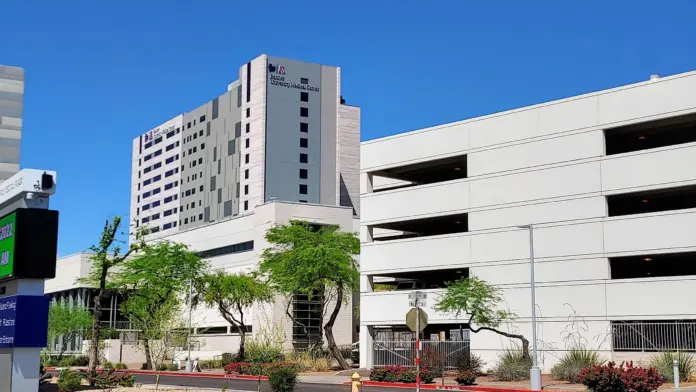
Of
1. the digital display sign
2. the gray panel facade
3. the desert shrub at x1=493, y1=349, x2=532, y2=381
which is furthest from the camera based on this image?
the gray panel facade

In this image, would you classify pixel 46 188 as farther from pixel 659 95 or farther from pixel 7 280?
pixel 659 95

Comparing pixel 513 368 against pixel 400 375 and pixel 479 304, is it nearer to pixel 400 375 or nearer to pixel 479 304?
pixel 479 304

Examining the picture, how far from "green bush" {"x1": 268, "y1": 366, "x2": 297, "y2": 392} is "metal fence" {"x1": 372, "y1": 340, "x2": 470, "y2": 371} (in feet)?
64.8

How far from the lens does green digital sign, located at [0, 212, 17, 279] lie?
2862 centimetres

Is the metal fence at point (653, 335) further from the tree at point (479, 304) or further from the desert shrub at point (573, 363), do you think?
the tree at point (479, 304)

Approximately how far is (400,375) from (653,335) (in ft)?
42.9

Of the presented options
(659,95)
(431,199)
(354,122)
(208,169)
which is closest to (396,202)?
(431,199)

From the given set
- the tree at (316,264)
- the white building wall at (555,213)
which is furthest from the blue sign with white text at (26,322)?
the tree at (316,264)

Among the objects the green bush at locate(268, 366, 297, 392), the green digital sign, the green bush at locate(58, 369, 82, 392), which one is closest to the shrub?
the green bush at locate(268, 366, 297, 392)

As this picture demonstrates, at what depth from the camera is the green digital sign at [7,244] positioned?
28.6 meters

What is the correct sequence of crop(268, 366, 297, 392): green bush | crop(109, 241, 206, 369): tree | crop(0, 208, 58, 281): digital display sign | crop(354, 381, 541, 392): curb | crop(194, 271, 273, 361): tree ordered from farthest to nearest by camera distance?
crop(109, 241, 206, 369): tree, crop(194, 271, 273, 361): tree, crop(354, 381, 541, 392): curb, crop(0, 208, 58, 281): digital display sign, crop(268, 366, 297, 392): green bush

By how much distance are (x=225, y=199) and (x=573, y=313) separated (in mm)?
89713

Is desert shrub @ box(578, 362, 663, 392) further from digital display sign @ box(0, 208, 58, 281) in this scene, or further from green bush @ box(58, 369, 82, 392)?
green bush @ box(58, 369, 82, 392)

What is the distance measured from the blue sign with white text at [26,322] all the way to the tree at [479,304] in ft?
83.8
